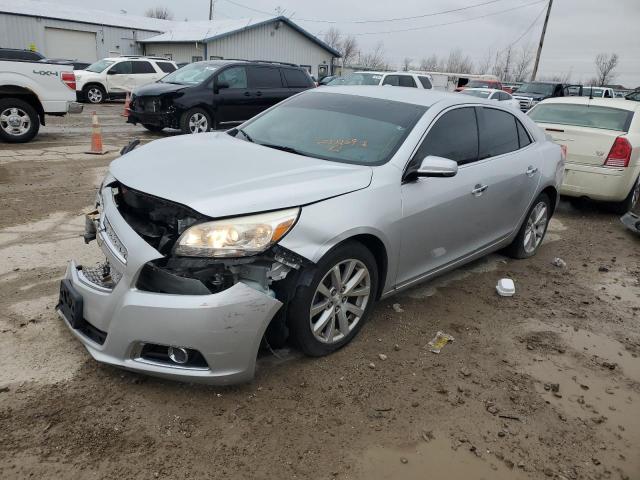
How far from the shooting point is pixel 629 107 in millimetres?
7637

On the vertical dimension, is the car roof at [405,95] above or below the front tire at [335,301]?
above

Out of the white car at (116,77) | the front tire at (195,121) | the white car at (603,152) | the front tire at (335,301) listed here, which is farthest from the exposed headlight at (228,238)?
the white car at (116,77)

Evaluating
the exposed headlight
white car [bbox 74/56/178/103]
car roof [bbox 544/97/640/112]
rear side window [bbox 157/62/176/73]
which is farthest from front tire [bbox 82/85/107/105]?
the exposed headlight

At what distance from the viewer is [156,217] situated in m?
3.03

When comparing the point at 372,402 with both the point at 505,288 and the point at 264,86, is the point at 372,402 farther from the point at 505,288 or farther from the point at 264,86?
the point at 264,86

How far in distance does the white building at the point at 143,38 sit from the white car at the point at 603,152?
1169 inches

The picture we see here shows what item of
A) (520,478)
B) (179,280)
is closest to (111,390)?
(179,280)

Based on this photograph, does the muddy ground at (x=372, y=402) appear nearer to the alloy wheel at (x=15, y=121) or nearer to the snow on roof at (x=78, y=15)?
the alloy wheel at (x=15, y=121)

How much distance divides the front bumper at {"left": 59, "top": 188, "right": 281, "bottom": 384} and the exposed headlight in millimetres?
175

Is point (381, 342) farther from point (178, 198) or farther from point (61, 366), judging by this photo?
point (61, 366)

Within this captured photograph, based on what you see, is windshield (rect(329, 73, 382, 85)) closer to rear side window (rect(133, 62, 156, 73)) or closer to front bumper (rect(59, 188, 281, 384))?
rear side window (rect(133, 62, 156, 73))

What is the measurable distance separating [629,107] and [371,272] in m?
6.37

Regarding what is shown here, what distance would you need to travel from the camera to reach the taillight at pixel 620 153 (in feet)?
22.9

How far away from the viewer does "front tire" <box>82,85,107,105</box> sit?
20781mm
